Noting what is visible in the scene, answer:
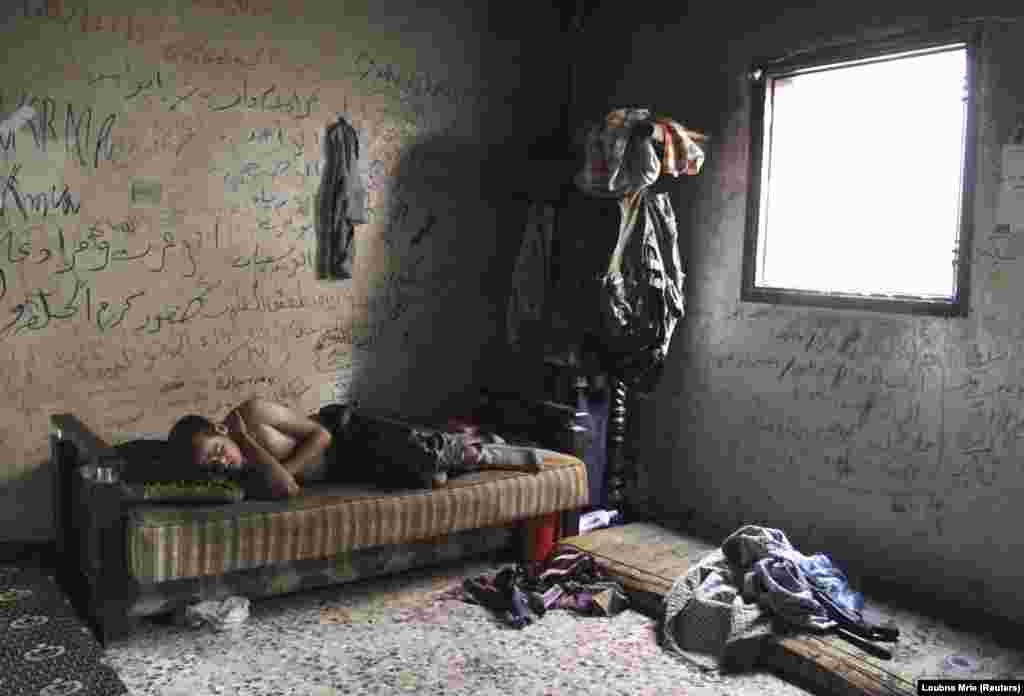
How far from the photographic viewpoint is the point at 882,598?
368 cm

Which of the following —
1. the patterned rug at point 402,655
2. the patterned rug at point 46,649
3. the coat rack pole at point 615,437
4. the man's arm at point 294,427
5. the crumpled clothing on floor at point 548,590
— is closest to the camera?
the patterned rug at point 46,649

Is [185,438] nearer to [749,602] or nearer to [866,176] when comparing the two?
[749,602]

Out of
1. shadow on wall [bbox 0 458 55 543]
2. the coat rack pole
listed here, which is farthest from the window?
shadow on wall [bbox 0 458 55 543]

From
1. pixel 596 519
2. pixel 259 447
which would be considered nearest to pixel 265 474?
pixel 259 447

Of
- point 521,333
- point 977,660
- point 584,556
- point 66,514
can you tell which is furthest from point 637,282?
point 66,514

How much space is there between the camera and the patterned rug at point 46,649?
2.70 m

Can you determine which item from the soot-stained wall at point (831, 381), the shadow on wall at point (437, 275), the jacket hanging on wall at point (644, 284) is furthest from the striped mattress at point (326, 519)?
the shadow on wall at point (437, 275)

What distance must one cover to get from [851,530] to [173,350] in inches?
122

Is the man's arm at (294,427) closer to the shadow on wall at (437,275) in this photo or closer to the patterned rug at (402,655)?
the patterned rug at (402,655)

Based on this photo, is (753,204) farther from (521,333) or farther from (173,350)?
(173,350)

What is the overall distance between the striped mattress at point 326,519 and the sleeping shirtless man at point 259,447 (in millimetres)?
88

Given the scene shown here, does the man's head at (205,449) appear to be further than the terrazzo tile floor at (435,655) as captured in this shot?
Yes

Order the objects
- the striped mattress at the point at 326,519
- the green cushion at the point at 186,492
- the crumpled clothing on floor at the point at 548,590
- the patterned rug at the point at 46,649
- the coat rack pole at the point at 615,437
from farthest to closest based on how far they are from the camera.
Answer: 1. the coat rack pole at the point at 615,437
2. the crumpled clothing on floor at the point at 548,590
3. the green cushion at the point at 186,492
4. the striped mattress at the point at 326,519
5. the patterned rug at the point at 46,649

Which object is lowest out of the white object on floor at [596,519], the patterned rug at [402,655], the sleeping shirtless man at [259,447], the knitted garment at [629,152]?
the patterned rug at [402,655]
